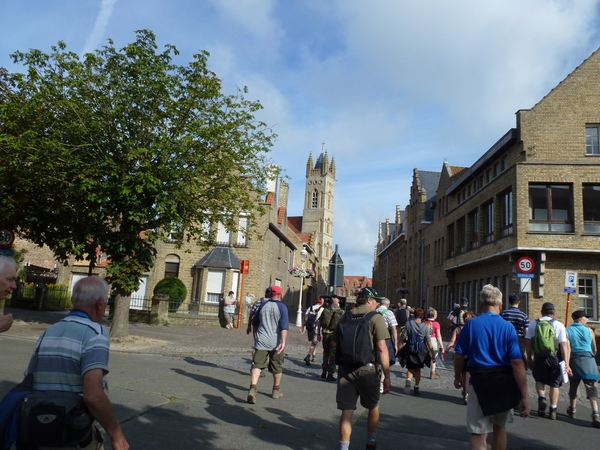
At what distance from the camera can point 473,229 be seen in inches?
1109

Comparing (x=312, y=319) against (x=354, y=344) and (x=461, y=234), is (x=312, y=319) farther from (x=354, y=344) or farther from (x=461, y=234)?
(x=461, y=234)

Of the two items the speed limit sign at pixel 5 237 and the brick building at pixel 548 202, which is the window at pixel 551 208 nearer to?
the brick building at pixel 548 202

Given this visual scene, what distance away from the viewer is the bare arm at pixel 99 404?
2.71m

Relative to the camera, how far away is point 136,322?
79.5ft

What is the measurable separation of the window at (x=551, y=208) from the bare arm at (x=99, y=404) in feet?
68.5

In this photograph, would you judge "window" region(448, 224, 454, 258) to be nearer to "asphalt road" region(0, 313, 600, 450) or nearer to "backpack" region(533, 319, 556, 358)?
"asphalt road" region(0, 313, 600, 450)

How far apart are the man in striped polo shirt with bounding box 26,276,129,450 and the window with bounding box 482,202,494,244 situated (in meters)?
23.9

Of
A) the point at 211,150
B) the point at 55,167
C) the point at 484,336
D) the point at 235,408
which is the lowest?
the point at 235,408

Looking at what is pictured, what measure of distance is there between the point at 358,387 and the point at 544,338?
4.28 meters

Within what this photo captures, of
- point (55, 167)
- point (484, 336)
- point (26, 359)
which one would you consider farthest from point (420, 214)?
point (484, 336)

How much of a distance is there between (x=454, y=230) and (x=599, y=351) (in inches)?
562

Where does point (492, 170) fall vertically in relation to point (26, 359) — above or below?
above

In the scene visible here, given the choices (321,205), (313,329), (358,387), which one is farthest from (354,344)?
(321,205)

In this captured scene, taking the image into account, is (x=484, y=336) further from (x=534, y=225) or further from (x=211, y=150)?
(x=534, y=225)
